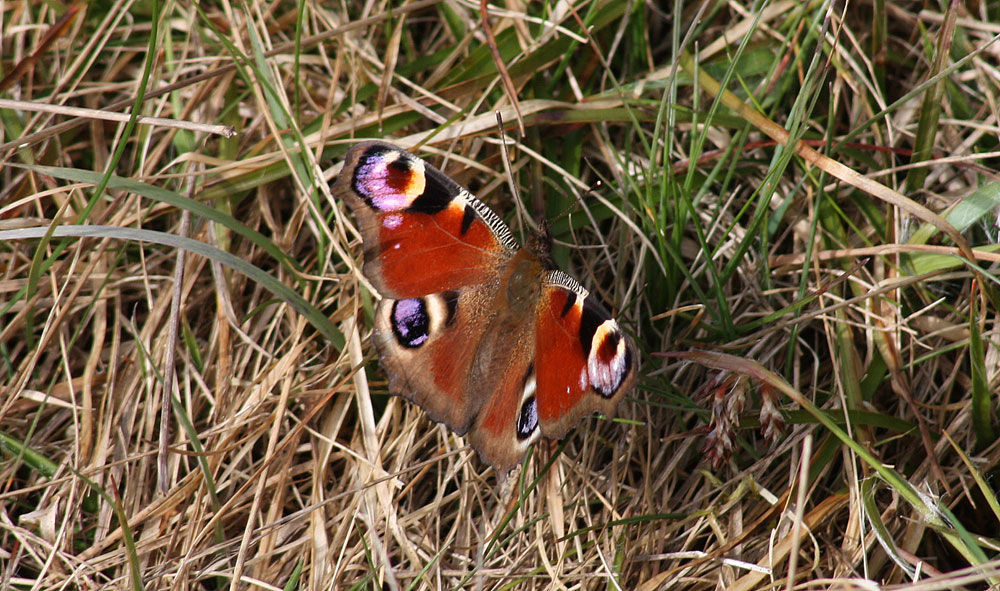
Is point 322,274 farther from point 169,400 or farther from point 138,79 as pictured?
point 138,79

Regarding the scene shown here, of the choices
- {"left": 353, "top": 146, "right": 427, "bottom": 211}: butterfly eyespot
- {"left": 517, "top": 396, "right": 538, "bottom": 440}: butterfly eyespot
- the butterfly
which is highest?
{"left": 353, "top": 146, "right": 427, "bottom": 211}: butterfly eyespot

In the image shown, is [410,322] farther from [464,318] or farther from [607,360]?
[607,360]

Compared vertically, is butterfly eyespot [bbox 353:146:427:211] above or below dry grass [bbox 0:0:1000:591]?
above

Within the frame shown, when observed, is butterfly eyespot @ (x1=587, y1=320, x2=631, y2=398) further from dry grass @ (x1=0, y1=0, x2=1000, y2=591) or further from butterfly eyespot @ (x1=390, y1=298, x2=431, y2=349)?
butterfly eyespot @ (x1=390, y1=298, x2=431, y2=349)

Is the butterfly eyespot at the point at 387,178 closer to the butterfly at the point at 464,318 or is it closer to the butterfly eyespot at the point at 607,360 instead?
the butterfly at the point at 464,318

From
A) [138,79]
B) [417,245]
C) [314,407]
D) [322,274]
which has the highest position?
[138,79]

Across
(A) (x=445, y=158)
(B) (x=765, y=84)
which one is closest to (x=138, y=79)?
(A) (x=445, y=158)

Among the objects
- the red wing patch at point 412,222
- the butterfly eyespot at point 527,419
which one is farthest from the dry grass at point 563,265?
the red wing patch at point 412,222

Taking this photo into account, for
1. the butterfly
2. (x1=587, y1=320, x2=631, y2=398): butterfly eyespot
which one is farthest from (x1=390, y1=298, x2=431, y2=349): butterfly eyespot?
(x1=587, y1=320, x2=631, y2=398): butterfly eyespot
